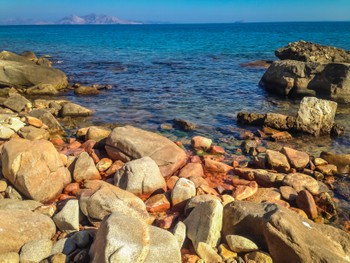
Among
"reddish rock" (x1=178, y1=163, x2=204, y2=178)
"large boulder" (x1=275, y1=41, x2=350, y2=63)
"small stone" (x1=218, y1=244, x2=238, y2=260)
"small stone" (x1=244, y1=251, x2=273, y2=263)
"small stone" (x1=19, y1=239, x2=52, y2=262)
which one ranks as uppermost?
"large boulder" (x1=275, y1=41, x2=350, y2=63)

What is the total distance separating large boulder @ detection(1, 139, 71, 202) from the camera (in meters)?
7.31

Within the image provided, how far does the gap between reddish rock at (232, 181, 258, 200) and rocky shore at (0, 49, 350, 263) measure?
1.0 inches

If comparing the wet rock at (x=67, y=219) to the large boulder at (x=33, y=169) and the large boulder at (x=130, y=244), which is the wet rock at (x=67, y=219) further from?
the large boulder at (x=33, y=169)

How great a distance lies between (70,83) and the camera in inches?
973

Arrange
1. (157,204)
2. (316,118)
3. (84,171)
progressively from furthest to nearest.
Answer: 1. (316,118)
2. (84,171)
3. (157,204)

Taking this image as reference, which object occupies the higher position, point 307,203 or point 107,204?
point 107,204

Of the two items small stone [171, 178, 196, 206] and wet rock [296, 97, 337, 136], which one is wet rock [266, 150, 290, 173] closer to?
small stone [171, 178, 196, 206]

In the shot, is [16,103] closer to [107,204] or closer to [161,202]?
[161,202]

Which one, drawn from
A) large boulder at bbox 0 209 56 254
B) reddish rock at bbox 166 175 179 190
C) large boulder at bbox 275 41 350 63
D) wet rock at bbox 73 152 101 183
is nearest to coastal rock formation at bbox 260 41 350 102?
large boulder at bbox 275 41 350 63

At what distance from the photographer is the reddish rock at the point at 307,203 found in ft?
24.9

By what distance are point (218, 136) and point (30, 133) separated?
676 cm

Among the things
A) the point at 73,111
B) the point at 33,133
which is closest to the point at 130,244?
the point at 33,133

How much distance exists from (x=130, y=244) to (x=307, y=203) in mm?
4706

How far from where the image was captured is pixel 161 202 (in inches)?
290
